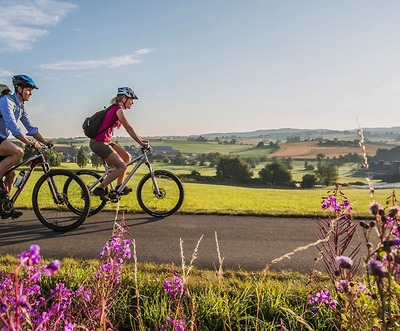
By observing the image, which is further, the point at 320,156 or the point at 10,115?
the point at 320,156

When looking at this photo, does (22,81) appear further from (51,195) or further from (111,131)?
(51,195)

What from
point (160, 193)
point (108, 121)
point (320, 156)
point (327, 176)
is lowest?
point (327, 176)

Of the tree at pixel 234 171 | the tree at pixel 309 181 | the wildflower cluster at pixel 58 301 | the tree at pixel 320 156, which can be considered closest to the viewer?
the wildflower cluster at pixel 58 301

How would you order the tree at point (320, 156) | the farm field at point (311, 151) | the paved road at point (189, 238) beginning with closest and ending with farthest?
the paved road at point (189, 238) < the tree at point (320, 156) < the farm field at point (311, 151)

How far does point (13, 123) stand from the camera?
5961mm

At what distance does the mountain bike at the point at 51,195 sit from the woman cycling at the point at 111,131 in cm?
74

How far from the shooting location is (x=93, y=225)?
272 inches

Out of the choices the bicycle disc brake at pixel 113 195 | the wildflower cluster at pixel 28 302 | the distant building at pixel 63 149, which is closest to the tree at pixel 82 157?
the distant building at pixel 63 149

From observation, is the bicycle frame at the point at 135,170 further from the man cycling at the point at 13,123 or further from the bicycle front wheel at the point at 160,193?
the man cycling at the point at 13,123

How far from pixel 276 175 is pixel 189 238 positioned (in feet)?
229

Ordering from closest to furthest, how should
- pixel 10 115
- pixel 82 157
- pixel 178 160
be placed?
pixel 10 115, pixel 82 157, pixel 178 160

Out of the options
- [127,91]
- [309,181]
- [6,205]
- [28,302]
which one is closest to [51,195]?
[6,205]

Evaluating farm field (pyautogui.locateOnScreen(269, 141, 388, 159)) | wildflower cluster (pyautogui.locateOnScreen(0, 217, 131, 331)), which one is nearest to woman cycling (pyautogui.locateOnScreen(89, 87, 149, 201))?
wildflower cluster (pyautogui.locateOnScreen(0, 217, 131, 331))

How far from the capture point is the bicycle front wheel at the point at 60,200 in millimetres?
6426
